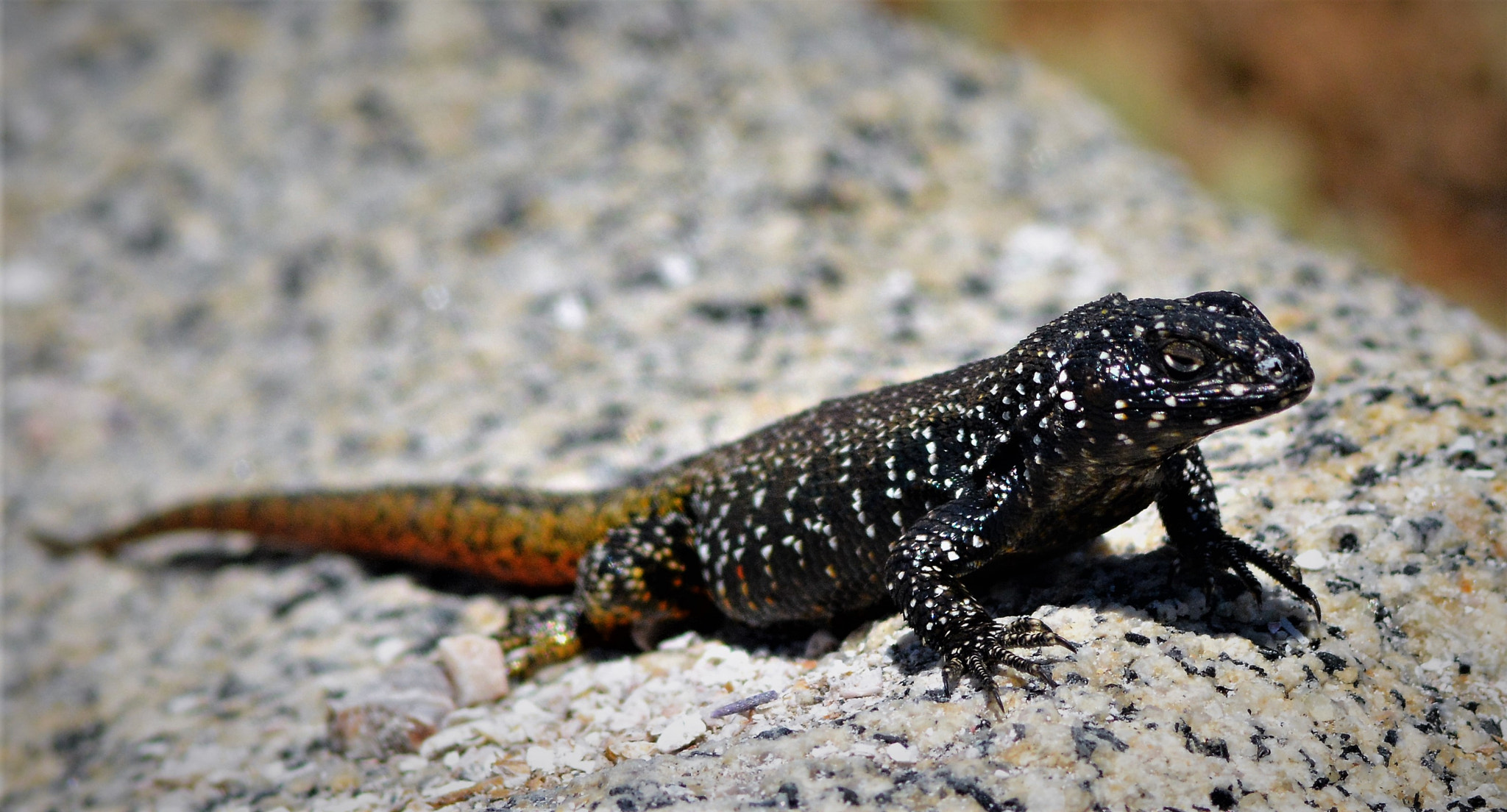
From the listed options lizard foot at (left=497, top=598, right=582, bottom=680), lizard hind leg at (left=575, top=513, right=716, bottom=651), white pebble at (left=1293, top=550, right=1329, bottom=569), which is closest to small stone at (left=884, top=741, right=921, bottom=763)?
white pebble at (left=1293, top=550, right=1329, bottom=569)

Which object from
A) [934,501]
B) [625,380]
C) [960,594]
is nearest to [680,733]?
[960,594]

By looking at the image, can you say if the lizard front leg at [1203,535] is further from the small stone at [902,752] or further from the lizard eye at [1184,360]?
the small stone at [902,752]

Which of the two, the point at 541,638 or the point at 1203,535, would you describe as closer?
the point at 1203,535

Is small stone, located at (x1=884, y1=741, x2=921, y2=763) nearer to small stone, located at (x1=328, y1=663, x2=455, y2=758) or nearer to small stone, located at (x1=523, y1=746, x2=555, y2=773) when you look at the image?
small stone, located at (x1=523, y1=746, x2=555, y2=773)

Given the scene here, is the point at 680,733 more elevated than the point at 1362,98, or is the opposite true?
the point at 1362,98

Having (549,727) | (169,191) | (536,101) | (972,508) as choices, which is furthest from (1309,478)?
(169,191)

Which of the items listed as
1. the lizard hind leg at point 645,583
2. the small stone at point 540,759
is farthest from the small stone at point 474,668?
the small stone at point 540,759

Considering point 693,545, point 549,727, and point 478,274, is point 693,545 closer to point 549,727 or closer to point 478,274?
point 549,727

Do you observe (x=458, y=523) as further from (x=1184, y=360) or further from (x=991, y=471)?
(x=1184, y=360)
